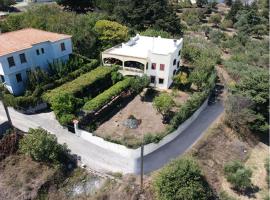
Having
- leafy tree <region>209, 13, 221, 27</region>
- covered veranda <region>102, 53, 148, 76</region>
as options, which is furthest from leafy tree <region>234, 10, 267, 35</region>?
covered veranda <region>102, 53, 148, 76</region>

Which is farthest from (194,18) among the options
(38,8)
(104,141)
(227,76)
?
(104,141)

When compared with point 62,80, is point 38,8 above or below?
above

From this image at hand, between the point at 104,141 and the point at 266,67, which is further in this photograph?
the point at 266,67

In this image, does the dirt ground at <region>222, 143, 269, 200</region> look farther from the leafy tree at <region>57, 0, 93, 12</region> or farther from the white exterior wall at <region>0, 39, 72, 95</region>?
the leafy tree at <region>57, 0, 93, 12</region>

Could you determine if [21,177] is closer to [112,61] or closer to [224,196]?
[224,196]

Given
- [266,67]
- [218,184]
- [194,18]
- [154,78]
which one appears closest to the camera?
[218,184]

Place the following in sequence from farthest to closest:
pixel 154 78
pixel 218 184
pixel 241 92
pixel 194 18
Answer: pixel 194 18 → pixel 154 78 → pixel 241 92 → pixel 218 184

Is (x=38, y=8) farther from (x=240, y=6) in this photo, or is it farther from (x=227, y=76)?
(x=240, y=6)
